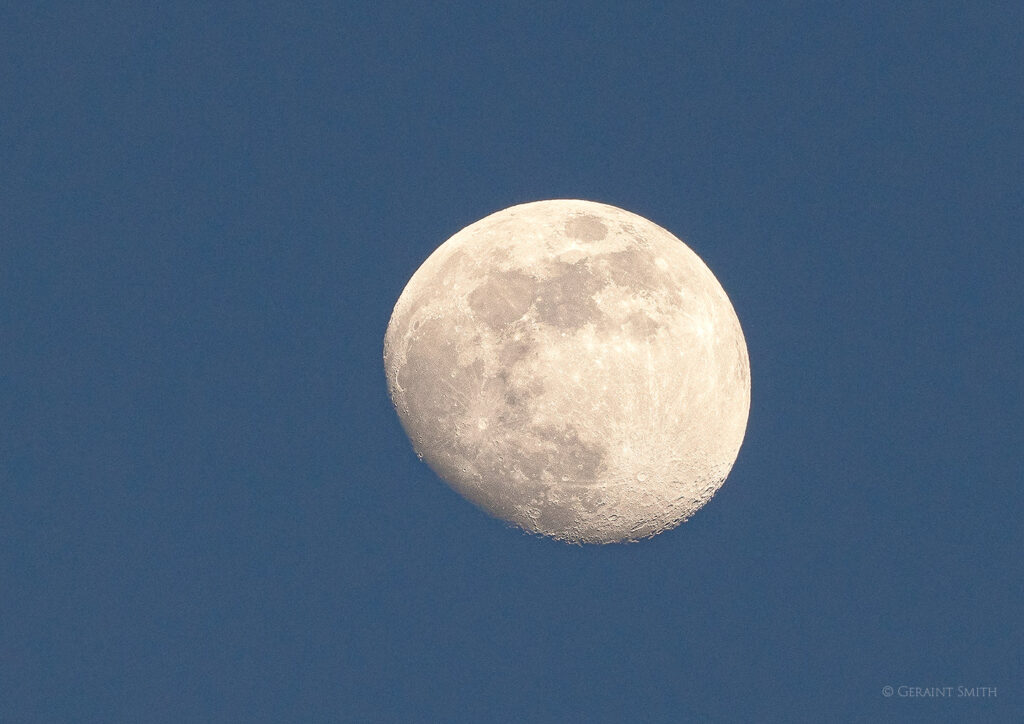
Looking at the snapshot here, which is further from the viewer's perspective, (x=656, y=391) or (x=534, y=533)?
(x=534, y=533)

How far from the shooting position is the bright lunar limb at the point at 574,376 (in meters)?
7.91

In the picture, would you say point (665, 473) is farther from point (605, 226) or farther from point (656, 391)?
point (605, 226)

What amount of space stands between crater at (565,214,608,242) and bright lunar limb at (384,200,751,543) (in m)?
0.02

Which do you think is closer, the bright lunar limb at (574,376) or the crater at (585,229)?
the bright lunar limb at (574,376)

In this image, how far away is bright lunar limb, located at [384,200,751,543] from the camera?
26.0 feet

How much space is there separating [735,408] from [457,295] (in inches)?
106

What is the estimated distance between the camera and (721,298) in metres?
8.80

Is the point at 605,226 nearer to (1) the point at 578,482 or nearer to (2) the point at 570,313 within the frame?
(2) the point at 570,313

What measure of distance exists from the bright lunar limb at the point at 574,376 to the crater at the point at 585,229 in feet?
0.05

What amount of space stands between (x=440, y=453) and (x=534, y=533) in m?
1.12

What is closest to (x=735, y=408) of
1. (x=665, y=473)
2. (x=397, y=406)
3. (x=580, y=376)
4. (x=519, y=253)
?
(x=665, y=473)

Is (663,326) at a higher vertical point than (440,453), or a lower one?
higher

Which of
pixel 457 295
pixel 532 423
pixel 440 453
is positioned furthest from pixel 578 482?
pixel 457 295

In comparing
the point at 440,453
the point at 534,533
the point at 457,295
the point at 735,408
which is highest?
the point at 457,295
